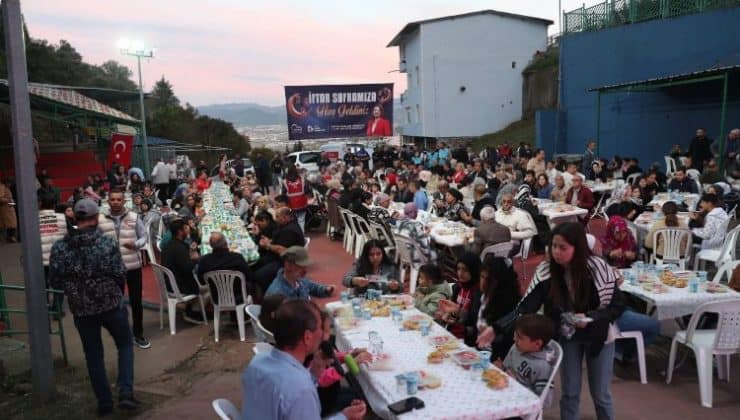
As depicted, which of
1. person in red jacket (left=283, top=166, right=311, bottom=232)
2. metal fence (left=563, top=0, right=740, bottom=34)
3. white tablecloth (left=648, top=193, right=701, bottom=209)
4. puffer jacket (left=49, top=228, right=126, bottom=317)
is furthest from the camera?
metal fence (left=563, top=0, right=740, bottom=34)

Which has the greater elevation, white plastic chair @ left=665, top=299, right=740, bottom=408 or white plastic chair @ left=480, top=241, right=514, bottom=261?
white plastic chair @ left=480, top=241, right=514, bottom=261

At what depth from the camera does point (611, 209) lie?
28.7 feet

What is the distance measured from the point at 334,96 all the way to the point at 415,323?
A: 69.1 feet

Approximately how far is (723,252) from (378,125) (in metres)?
19.5

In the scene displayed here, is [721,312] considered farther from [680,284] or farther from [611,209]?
[611,209]

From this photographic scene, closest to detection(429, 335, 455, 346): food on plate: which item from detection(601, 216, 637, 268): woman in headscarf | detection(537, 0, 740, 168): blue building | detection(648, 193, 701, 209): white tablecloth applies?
detection(601, 216, 637, 268): woman in headscarf

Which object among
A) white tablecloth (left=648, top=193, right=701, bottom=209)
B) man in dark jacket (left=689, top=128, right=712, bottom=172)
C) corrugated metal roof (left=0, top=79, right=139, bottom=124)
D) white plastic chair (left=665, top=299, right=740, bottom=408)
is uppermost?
corrugated metal roof (left=0, top=79, right=139, bottom=124)

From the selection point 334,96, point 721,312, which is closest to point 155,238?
point 721,312

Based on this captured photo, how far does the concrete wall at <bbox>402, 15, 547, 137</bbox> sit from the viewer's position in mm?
28641

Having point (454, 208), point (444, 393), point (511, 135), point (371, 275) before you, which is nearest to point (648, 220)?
point (454, 208)

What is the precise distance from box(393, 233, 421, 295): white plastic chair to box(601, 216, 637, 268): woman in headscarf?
2.29 metres

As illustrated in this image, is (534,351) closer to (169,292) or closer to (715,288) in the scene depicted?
(715,288)

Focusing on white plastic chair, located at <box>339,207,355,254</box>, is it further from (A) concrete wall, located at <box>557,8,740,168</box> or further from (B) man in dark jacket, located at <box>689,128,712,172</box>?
(A) concrete wall, located at <box>557,8,740,168</box>

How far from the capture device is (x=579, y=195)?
9.48 meters
